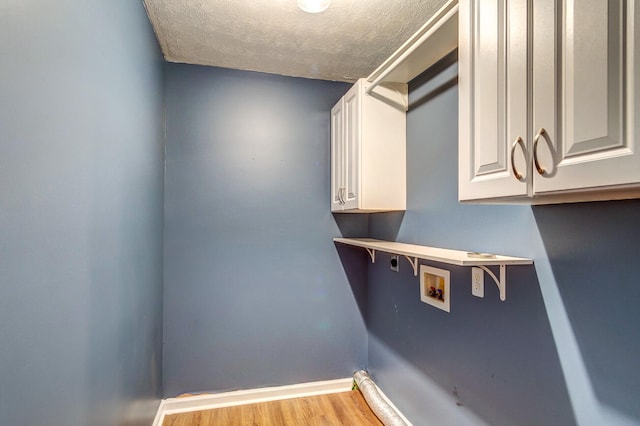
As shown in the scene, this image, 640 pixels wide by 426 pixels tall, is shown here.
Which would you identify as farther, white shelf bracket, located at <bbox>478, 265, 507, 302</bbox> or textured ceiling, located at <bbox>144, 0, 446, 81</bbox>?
textured ceiling, located at <bbox>144, 0, 446, 81</bbox>

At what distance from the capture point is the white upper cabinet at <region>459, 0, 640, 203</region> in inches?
27.3

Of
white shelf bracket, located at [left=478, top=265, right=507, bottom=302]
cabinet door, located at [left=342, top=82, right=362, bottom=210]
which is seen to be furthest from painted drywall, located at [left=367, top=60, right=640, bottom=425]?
cabinet door, located at [left=342, top=82, right=362, bottom=210]

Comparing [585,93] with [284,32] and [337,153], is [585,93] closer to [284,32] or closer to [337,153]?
[284,32]

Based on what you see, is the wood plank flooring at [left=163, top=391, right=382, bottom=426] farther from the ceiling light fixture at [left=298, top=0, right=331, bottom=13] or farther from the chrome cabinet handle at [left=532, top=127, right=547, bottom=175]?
the ceiling light fixture at [left=298, top=0, right=331, bottom=13]

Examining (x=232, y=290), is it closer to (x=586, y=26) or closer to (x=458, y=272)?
(x=458, y=272)

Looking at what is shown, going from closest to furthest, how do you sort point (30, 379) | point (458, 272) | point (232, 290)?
point (30, 379) < point (458, 272) < point (232, 290)

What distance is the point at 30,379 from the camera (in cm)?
75

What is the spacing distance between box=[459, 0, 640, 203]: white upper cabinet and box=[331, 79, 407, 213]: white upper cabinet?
95cm

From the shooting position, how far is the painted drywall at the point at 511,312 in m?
0.99

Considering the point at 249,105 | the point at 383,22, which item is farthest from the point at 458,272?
the point at 249,105

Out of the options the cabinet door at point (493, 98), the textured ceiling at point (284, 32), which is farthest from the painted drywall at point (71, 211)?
the cabinet door at point (493, 98)

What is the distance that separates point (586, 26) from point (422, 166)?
1.26 m

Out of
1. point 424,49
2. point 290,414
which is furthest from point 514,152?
point 290,414

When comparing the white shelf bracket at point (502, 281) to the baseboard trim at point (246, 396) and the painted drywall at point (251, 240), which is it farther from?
the baseboard trim at point (246, 396)
